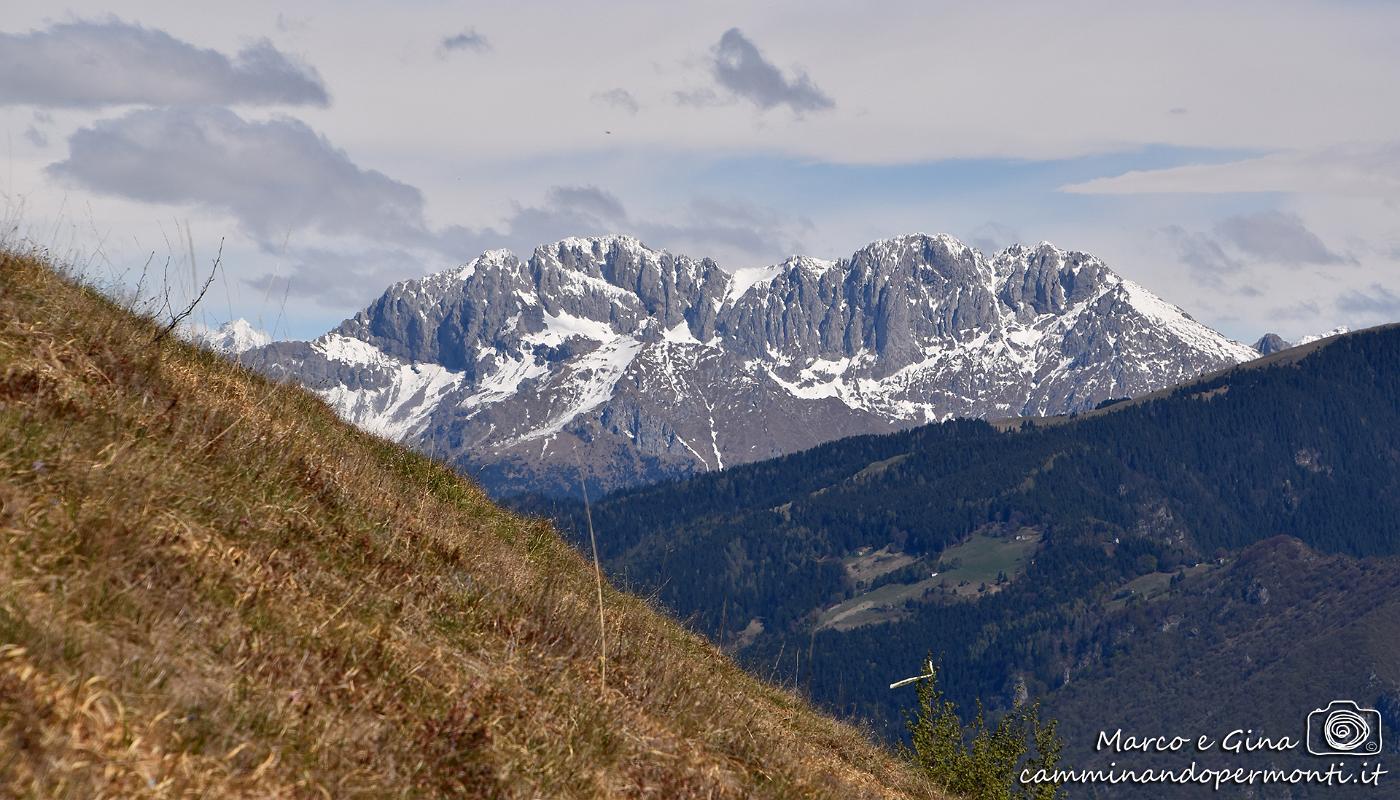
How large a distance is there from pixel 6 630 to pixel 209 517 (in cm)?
270

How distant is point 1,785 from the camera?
563 centimetres

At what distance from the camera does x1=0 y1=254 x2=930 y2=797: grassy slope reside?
21.6 ft

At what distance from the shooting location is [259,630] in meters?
8.10

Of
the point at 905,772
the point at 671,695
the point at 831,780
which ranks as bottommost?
the point at 905,772

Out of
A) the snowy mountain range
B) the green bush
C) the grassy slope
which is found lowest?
Result: the green bush

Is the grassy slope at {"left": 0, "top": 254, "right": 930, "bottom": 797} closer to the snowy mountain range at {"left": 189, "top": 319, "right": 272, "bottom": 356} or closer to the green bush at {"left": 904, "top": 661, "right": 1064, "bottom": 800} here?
the snowy mountain range at {"left": 189, "top": 319, "right": 272, "bottom": 356}

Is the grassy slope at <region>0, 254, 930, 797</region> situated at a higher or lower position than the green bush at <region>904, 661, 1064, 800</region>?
higher

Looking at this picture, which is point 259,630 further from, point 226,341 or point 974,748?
point 974,748

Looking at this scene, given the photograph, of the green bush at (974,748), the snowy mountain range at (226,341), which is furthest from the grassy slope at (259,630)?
the green bush at (974,748)

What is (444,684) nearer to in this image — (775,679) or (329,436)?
(329,436)

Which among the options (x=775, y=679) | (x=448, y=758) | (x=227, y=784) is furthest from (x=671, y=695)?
(x=775, y=679)

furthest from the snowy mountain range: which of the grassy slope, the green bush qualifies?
the green bush

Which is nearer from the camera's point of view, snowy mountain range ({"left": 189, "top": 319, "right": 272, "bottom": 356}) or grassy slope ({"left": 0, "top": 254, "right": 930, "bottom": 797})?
grassy slope ({"left": 0, "top": 254, "right": 930, "bottom": 797})

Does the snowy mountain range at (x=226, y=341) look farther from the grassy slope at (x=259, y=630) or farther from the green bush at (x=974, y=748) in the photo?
the green bush at (x=974, y=748)
